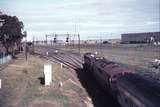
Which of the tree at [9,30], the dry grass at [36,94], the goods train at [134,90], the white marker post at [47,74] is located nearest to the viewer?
the goods train at [134,90]

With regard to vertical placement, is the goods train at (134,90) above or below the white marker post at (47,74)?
above

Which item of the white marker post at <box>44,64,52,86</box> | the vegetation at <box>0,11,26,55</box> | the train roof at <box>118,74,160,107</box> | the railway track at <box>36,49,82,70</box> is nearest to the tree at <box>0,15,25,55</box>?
the vegetation at <box>0,11,26,55</box>

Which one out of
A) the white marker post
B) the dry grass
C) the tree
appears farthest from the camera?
the tree

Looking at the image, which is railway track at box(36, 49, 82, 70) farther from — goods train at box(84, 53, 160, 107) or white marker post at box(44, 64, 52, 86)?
goods train at box(84, 53, 160, 107)

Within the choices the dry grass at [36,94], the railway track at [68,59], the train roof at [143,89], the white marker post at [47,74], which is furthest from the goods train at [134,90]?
the railway track at [68,59]

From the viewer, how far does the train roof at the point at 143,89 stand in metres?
15.4

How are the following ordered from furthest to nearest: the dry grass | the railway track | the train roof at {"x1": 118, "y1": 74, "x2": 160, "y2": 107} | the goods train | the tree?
the tree
the railway track
the dry grass
the goods train
the train roof at {"x1": 118, "y1": 74, "x2": 160, "y2": 107}

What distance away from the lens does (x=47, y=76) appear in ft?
117

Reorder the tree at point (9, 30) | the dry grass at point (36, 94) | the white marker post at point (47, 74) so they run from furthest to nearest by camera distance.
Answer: the tree at point (9, 30) < the white marker post at point (47, 74) < the dry grass at point (36, 94)

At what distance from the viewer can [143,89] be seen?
18.1m

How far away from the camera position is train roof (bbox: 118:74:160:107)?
1537cm

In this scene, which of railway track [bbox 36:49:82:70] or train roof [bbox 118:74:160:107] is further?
railway track [bbox 36:49:82:70]

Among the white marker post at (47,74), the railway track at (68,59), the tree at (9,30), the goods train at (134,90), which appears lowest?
the railway track at (68,59)

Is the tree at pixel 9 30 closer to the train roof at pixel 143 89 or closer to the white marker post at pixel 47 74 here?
the white marker post at pixel 47 74
